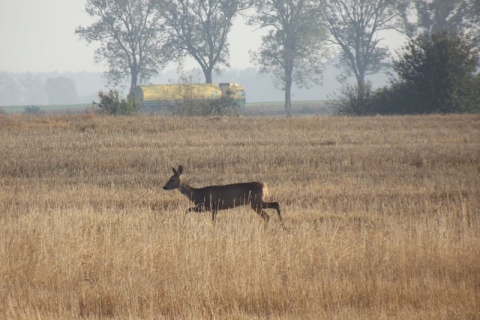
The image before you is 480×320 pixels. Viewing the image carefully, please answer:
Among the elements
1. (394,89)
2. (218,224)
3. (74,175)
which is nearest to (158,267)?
(218,224)

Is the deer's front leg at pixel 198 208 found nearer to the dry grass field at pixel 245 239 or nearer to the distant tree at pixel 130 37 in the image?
the dry grass field at pixel 245 239

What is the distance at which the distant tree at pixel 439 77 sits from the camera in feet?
149

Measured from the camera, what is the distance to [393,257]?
10406 millimetres

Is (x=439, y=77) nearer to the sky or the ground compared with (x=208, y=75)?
nearer to the ground

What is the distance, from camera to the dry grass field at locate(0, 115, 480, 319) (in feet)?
29.2

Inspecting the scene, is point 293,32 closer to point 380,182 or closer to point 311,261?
point 380,182

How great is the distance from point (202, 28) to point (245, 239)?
74.4 m

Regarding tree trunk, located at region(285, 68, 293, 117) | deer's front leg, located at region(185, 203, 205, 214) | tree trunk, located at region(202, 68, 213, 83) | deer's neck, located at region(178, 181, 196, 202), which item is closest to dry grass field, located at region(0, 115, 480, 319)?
deer's front leg, located at region(185, 203, 205, 214)

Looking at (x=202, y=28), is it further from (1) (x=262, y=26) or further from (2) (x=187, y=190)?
(2) (x=187, y=190)

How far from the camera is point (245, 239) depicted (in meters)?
10.7

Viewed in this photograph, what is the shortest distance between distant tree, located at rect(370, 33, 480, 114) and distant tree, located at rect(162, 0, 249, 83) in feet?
125

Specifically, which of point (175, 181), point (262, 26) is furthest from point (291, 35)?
point (175, 181)

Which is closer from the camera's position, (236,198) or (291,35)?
(236,198)

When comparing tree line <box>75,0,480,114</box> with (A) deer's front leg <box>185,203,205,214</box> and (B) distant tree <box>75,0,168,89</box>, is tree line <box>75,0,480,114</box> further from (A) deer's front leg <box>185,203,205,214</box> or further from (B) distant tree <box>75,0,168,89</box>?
(A) deer's front leg <box>185,203,205,214</box>
